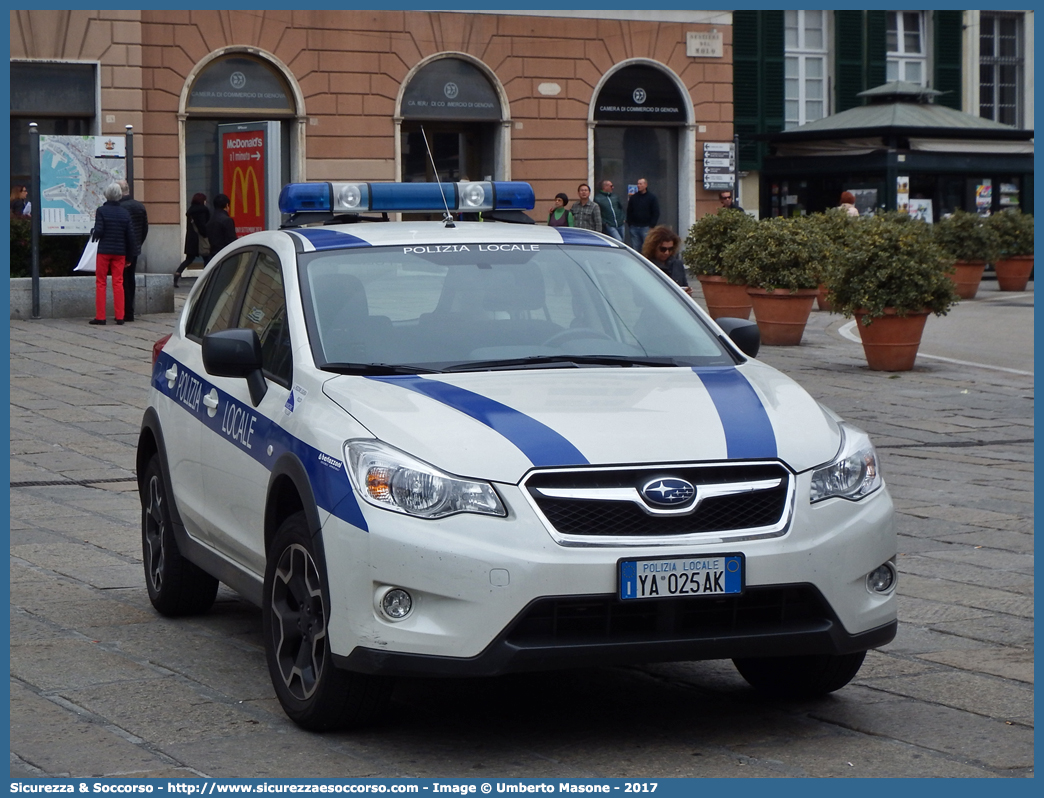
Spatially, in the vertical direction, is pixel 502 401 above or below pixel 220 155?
below

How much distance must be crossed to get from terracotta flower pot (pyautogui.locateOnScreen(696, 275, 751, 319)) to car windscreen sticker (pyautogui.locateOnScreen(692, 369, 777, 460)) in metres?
13.9

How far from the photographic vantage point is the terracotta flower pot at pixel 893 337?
15.7 metres

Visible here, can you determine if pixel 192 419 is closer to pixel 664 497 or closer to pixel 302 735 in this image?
pixel 302 735

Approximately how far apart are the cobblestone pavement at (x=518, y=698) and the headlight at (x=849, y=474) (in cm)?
70

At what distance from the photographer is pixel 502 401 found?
4801 millimetres

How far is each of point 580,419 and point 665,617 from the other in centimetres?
59

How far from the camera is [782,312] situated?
17969mm

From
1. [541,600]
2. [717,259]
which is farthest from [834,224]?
[541,600]

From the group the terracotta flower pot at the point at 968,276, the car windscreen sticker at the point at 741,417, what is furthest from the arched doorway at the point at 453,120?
the car windscreen sticker at the point at 741,417

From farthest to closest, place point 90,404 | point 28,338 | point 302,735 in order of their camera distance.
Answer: point 28,338 < point 90,404 < point 302,735

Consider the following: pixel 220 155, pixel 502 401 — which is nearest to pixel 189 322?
pixel 502 401

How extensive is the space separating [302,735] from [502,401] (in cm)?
110

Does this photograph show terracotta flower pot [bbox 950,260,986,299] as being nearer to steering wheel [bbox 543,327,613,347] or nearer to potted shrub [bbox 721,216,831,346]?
potted shrub [bbox 721,216,831,346]

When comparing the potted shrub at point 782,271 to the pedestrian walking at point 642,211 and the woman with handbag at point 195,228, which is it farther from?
the woman with handbag at point 195,228
